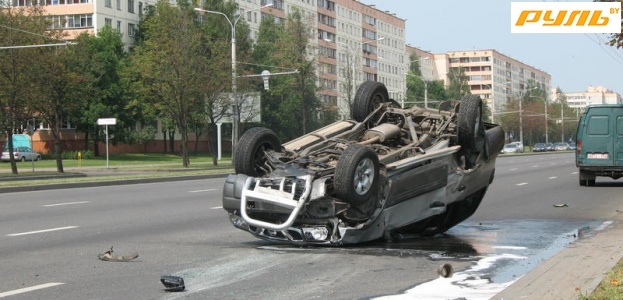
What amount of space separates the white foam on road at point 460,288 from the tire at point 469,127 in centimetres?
285

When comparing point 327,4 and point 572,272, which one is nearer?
point 572,272

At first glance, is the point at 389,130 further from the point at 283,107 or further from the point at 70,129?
the point at 283,107

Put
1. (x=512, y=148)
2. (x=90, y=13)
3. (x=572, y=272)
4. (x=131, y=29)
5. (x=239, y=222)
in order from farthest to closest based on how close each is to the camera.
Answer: (x=512, y=148), (x=131, y=29), (x=90, y=13), (x=239, y=222), (x=572, y=272)

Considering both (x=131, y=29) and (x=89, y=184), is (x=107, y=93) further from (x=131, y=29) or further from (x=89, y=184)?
(x=89, y=184)

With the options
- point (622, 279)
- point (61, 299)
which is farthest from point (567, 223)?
point (61, 299)

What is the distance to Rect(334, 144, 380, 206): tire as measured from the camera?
362 inches

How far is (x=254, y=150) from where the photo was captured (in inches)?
401

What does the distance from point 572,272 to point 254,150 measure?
415cm

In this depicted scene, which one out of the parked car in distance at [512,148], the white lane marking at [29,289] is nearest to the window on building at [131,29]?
the parked car in distance at [512,148]

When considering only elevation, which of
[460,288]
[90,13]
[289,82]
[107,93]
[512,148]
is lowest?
[512,148]

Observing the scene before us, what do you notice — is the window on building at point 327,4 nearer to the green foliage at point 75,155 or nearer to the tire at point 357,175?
the green foliage at point 75,155

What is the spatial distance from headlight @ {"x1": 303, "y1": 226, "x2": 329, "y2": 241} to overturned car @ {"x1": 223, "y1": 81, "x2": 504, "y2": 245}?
1 cm

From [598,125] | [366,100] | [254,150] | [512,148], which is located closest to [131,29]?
[512,148]

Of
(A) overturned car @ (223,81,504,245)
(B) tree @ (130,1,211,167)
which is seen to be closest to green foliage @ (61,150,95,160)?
(B) tree @ (130,1,211,167)
